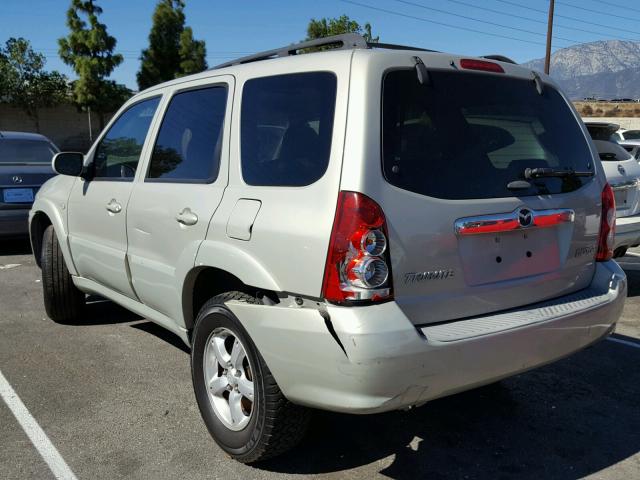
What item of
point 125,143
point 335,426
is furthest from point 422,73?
point 125,143

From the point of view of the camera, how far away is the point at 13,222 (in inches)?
316

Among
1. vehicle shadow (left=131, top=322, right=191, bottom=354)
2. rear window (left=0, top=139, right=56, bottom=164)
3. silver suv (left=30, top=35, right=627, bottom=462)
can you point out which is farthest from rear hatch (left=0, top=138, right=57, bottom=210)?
silver suv (left=30, top=35, right=627, bottom=462)

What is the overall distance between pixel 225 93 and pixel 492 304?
1.71m

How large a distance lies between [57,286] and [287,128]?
312 centimetres

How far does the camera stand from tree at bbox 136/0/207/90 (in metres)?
36.4

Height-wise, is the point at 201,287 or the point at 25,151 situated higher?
the point at 25,151

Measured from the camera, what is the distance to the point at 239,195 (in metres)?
2.96

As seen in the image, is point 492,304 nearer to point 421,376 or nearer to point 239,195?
point 421,376

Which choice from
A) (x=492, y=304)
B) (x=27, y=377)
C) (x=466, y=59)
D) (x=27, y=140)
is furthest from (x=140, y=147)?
(x=27, y=140)

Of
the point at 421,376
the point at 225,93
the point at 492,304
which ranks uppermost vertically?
the point at 225,93

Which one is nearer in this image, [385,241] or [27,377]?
[385,241]

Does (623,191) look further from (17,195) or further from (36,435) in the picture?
(17,195)

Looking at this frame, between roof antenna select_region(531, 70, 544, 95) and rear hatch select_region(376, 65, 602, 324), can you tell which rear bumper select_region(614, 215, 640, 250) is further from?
roof antenna select_region(531, 70, 544, 95)

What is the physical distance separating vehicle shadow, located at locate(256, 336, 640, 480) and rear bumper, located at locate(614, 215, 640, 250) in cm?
226
